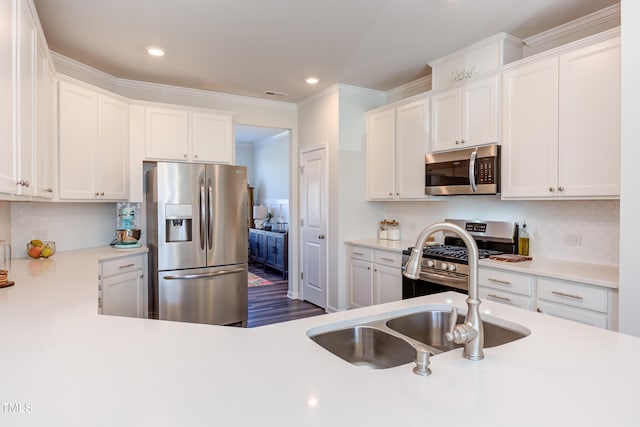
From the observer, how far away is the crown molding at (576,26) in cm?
261

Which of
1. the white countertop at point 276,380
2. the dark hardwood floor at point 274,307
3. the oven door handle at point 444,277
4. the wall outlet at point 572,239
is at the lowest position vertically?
the dark hardwood floor at point 274,307

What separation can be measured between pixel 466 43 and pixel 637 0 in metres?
1.34

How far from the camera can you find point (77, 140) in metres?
3.26

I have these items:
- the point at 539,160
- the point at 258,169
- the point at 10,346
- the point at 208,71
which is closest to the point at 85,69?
the point at 208,71

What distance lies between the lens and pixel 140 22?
2.80 meters

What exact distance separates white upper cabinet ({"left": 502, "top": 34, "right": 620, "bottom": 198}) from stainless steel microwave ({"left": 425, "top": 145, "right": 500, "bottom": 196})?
0.09m

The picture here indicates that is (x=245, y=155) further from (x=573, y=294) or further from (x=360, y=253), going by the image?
(x=573, y=294)

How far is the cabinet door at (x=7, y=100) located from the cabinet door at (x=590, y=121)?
121 inches

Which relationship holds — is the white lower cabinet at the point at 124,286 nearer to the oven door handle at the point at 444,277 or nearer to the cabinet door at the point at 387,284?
the cabinet door at the point at 387,284

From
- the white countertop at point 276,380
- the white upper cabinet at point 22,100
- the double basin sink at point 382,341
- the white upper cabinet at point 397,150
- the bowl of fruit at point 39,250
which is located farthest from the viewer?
the white upper cabinet at point 397,150

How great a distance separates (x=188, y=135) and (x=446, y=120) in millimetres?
2664

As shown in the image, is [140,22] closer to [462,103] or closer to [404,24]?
[404,24]

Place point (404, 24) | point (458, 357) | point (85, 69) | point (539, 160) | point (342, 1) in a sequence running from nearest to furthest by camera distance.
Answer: point (458, 357)
point (342, 1)
point (539, 160)
point (404, 24)
point (85, 69)

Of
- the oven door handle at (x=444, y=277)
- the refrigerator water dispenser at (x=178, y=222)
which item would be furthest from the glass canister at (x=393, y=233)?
the refrigerator water dispenser at (x=178, y=222)
